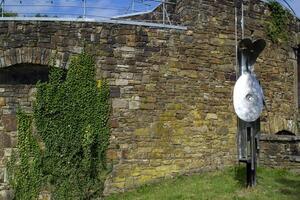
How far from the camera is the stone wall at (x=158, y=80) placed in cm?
958

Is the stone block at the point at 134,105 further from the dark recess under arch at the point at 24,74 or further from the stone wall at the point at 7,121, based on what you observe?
the stone wall at the point at 7,121

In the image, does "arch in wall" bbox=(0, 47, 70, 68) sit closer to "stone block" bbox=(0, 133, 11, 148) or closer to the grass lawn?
"stone block" bbox=(0, 133, 11, 148)

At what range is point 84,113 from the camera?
9.55 m

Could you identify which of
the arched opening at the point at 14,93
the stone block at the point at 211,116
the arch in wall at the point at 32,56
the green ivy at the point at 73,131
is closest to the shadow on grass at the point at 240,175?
the stone block at the point at 211,116

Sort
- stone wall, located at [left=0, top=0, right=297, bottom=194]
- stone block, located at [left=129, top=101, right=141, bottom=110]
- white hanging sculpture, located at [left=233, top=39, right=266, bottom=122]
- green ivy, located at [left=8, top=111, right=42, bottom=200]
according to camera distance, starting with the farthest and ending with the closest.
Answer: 1. stone block, located at [left=129, top=101, right=141, bottom=110]
2. stone wall, located at [left=0, top=0, right=297, bottom=194]
3. green ivy, located at [left=8, top=111, right=42, bottom=200]
4. white hanging sculpture, located at [left=233, top=39, right=266, bottom=122]

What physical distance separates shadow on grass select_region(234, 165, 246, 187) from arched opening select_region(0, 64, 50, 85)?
4.33 metres

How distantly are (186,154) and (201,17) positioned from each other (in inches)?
120

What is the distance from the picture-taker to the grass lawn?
867 centimetres

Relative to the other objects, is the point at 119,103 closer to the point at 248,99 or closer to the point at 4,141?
the point at 4,141

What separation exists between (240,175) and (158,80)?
2.61 m

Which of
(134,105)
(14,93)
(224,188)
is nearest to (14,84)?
(14,93)

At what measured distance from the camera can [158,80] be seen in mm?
10219

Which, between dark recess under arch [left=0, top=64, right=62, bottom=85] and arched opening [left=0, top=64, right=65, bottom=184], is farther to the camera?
dark recess under arch [left=0, top=64, right=62, bottom=85]

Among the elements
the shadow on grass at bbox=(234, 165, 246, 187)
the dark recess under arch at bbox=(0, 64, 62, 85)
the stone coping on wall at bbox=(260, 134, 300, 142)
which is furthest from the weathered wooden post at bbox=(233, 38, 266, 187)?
the dark recess under arch at bbox=(0, 64, 62, 85)
